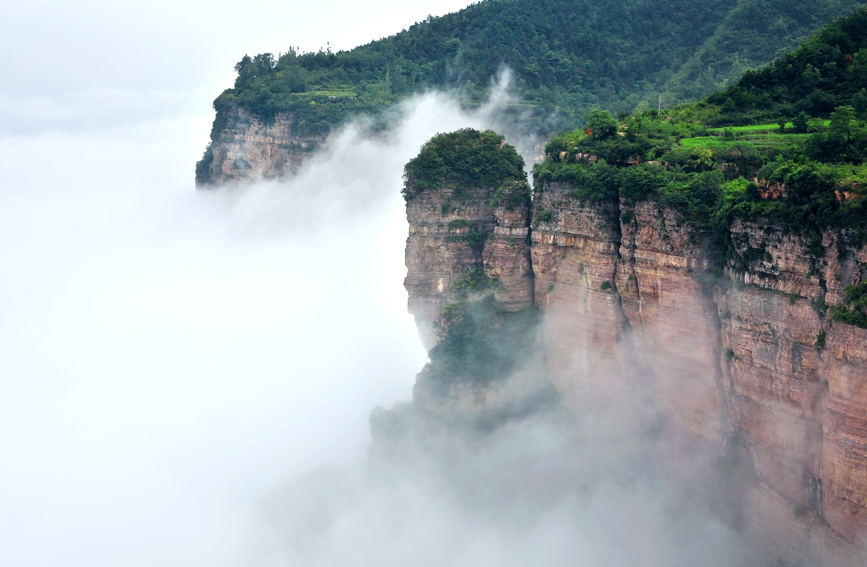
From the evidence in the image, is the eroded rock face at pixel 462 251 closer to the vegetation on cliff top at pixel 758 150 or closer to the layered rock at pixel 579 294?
the layered rock at pixel 579 294

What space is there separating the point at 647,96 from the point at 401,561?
61.2 meters

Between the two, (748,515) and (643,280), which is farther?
(643,280)

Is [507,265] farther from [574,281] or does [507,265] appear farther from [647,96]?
[647,96]

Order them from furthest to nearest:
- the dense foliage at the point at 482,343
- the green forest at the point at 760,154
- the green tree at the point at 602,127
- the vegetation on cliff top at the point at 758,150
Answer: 1. the dense foliage at the point at 482,343
2. the green tree at the point at 602,127
3. the vegetation on cliff top at the point at 758,150
4. the green forest at the point at 760,154

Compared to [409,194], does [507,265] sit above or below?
below

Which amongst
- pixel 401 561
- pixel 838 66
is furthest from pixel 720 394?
pixel 838 66

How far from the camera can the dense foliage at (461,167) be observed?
43750 mm

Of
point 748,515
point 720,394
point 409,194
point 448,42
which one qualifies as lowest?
point 748,515

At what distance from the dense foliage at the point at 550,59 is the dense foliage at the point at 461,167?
36.3m

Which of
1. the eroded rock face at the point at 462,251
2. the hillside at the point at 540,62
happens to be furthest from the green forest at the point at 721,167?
the hillside at the point at 540,62

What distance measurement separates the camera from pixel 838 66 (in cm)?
4106

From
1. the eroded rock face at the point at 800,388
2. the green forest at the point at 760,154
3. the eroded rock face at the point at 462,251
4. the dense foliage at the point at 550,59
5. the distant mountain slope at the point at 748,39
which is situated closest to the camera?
the eroded rock face at the point at 800,388

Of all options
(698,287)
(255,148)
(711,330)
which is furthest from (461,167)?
(255,148)

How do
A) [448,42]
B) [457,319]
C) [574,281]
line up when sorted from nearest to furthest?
[574,281], [457,319], [448,42]
